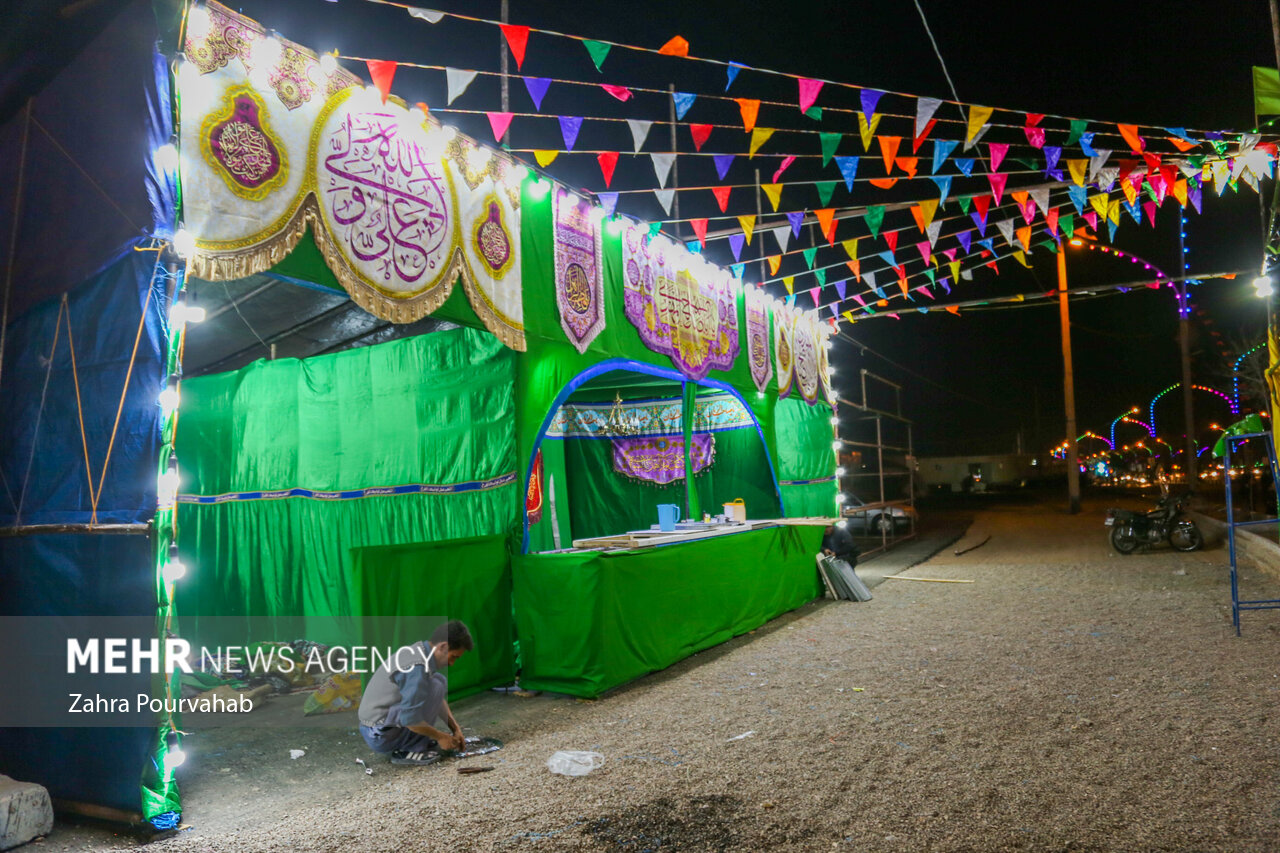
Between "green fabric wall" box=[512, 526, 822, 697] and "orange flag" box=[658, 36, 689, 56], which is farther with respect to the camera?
"green fabric wall" box=[512, 526, 822, 697]

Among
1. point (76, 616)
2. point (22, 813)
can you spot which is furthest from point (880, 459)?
point (22, 813)

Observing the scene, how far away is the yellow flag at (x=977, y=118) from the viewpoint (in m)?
5.51

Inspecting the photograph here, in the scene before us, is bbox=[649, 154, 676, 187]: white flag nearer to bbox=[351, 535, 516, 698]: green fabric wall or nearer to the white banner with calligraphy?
the white banner with calligraphy

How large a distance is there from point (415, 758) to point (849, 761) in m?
2.31

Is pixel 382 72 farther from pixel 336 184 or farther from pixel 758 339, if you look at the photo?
pixel 758 339

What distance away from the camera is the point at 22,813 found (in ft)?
10.6

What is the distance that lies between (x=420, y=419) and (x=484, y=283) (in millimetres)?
1544

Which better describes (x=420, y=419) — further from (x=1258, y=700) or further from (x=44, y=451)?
(x=1258, y=700)

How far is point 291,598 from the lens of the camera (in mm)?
7051

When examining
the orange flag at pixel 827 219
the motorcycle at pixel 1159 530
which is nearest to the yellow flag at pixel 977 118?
the orange flag at pixel 827 219

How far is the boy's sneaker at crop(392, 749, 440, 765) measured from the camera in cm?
408

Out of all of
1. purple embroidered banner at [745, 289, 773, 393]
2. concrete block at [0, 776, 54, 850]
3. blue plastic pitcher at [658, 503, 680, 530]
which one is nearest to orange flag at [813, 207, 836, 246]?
purple embroidered banner at [745, 289, 773, 393]

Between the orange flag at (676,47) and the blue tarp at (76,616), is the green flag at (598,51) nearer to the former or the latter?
the orange flag at (676,47)

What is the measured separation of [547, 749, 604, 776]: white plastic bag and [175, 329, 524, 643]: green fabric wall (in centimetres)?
211
